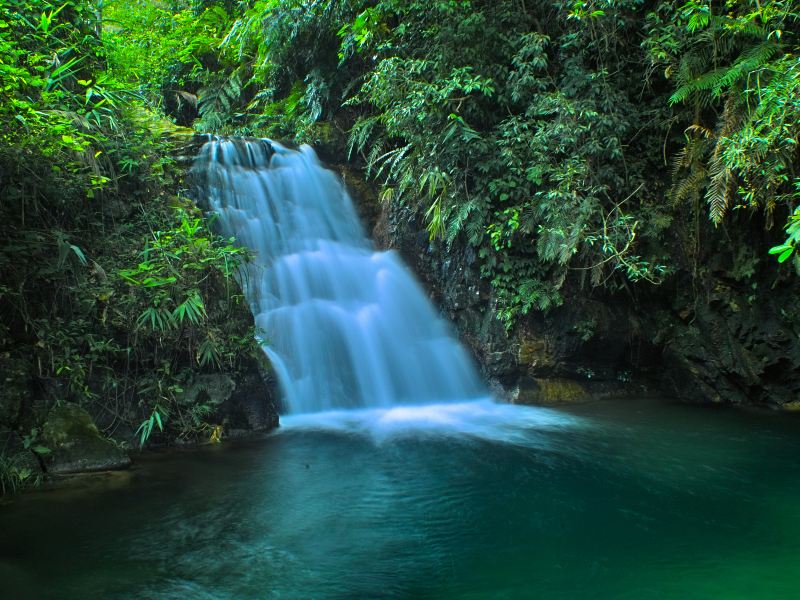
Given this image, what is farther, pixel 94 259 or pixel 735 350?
pixel 735 350

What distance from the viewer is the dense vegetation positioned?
5586mm

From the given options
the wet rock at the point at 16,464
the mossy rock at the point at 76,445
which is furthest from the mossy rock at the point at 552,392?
the wet rock at the point at 16,464

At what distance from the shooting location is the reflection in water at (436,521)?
135 inches

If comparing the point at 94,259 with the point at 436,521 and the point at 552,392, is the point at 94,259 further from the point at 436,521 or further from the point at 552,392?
the point at 552,392

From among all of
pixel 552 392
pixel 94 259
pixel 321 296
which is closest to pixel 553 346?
pixel 552 392

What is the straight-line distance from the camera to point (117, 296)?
5836mm

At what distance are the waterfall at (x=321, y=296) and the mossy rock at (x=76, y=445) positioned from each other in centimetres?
232

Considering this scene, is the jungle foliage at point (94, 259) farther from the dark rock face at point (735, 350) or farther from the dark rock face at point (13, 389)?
the dark rock face at point (735, 350)

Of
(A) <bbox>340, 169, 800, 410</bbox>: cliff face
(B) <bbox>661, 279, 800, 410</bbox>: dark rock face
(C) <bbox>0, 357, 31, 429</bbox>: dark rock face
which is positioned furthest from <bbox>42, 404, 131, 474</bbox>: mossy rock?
(B) <bbox>661, 279, 800, 410</bbox>: dark rock face

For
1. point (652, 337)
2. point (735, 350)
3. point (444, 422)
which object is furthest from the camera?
point (652, 337)

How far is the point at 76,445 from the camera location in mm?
5148

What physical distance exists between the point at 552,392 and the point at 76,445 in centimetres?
581

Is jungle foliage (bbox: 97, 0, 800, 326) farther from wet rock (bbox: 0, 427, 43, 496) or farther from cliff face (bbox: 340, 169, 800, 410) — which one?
wet rock (bbox: 0, 427, 43, 496)

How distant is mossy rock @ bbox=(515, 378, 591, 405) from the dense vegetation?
1044 millimetres
